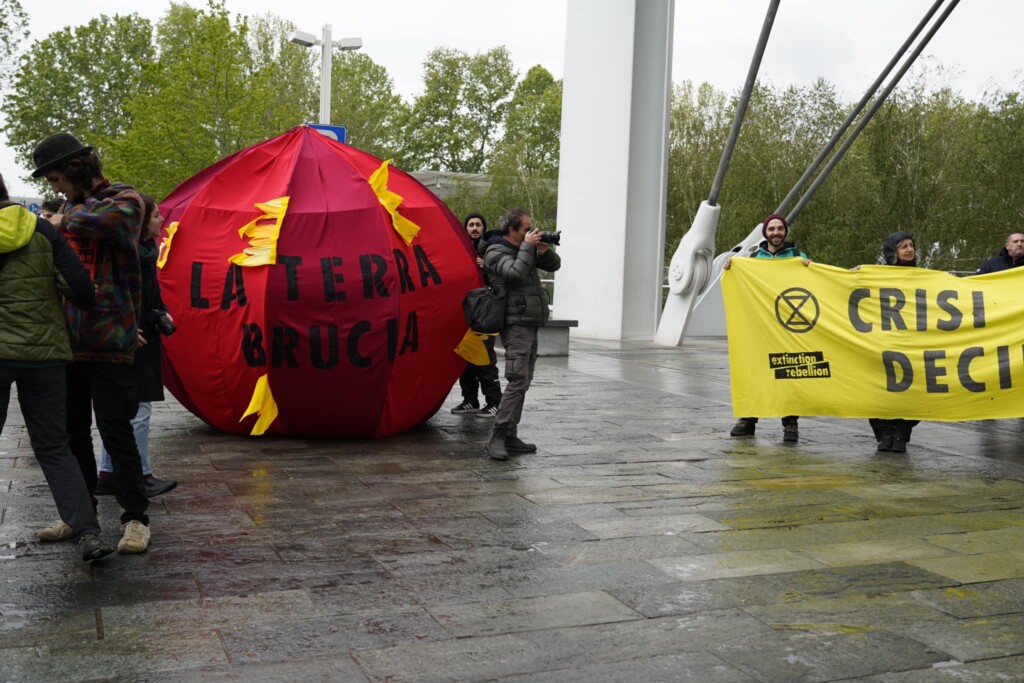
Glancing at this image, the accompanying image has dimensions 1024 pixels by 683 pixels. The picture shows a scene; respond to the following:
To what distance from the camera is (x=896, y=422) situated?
883 cm

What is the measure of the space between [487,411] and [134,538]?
5.42 m

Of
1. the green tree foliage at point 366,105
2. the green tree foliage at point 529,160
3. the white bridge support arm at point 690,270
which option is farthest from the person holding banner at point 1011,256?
the green tree foliage at point 366,105

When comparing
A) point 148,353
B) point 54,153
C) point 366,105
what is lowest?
point 148,353

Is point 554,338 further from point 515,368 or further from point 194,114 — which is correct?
point 194,114

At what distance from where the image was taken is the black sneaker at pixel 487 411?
10.2m

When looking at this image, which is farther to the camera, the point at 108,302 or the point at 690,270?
the point at 690,270

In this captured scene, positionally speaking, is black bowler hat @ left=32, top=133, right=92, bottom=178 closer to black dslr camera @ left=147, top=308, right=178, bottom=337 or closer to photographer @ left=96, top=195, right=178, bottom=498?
photographer @ left=96, top=195, right=178, bottom=498

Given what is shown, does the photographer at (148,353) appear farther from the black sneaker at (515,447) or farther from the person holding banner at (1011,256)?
the person holding banner at (1011,256)

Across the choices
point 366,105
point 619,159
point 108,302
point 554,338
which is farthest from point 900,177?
point 108,302

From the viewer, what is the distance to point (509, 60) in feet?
232

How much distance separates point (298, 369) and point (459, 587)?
3474 mm

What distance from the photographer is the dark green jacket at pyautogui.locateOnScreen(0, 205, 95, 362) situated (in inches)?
192

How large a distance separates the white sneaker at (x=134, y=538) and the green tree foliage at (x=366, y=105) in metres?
52.4

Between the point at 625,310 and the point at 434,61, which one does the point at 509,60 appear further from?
the point at 625,310
